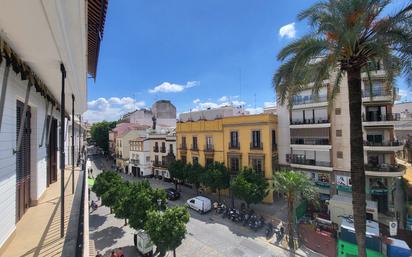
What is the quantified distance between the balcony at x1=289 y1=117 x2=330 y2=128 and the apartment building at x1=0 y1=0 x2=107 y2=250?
20.6 metres

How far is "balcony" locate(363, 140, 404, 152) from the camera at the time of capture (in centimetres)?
1881

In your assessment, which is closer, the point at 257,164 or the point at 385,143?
the point at 385,143

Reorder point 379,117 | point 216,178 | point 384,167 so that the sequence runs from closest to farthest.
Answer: point 384,167 → point 379,117 → point 216,178

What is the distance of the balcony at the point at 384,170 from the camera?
18.6 meters

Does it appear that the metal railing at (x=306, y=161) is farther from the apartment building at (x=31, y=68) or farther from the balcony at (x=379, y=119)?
the apartment building at (x=31, y=68)

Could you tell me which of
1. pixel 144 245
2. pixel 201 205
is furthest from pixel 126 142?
pixel 144 245

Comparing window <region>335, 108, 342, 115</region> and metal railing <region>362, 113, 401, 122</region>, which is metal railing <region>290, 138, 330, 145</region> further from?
metal railing <region>362, 113, 401, 122</region>

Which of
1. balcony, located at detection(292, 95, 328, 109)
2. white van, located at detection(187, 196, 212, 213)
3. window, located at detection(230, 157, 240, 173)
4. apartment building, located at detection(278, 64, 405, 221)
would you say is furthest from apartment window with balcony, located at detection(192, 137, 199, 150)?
balcony, located at detection(292, 95, 328, 109)

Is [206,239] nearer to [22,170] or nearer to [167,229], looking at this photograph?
[167,229]

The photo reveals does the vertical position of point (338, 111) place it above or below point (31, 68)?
above

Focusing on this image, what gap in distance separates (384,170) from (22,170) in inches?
927

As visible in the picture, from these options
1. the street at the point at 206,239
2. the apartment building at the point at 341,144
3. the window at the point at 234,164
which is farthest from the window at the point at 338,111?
the street at the point at 206,239

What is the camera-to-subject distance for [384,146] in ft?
62.5

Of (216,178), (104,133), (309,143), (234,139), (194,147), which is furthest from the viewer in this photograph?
(104,133)
